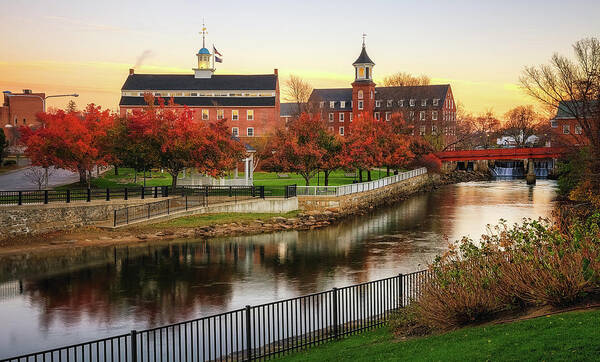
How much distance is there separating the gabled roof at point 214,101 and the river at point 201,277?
49232mm

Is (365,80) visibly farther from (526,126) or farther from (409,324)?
(409,324)

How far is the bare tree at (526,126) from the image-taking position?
126806 mm

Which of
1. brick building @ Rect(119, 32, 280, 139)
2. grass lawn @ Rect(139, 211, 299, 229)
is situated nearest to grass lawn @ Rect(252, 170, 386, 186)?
grass lawn @ Rect(139, 211, 299, 229)

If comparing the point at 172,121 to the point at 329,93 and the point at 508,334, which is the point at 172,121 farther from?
the point at 329,93

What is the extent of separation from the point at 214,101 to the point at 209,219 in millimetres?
53481

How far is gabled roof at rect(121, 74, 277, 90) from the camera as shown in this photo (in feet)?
298

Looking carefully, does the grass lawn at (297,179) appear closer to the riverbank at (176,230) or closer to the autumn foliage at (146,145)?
the riverbank at (176,230)

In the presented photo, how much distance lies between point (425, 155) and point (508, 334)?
6844 centimetres

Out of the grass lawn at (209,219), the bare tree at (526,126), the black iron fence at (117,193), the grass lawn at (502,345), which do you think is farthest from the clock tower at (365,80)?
the grass lawn at (502,345)

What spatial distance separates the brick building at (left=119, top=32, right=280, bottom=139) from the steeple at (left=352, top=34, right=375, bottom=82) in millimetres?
18942

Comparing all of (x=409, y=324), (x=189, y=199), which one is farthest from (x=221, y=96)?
A: (x=409, y=324)

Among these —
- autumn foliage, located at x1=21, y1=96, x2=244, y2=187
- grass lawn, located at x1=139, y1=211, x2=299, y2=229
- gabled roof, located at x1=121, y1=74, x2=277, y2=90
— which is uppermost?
gabled roof, located at x1=121, y1=74, x2=277, y2=90

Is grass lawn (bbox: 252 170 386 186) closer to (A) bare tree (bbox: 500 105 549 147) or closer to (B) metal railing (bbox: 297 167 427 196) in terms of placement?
(B) metal railing (bbox: 297 167 427 196)

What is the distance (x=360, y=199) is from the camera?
50094 mm
